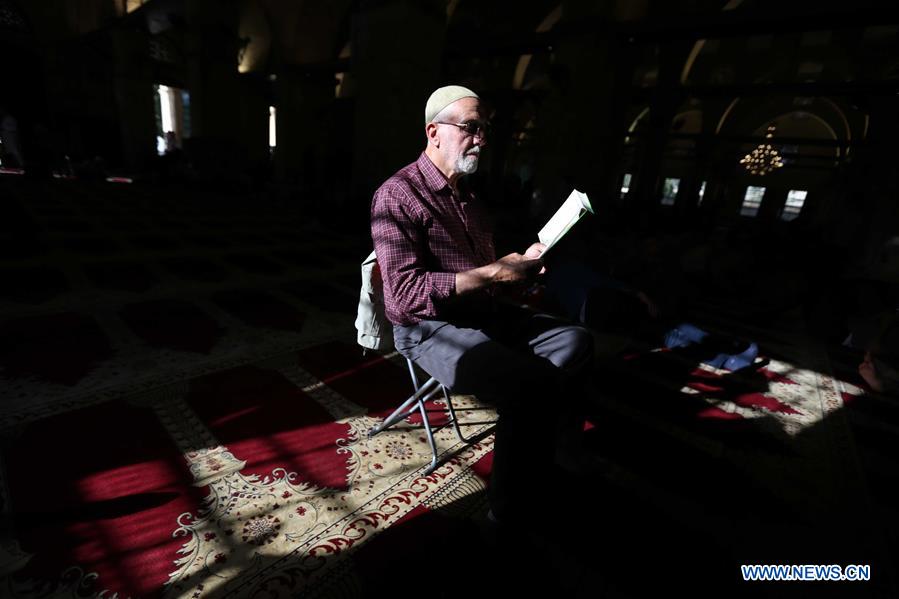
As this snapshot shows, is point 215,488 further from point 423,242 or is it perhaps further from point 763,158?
point 763,158

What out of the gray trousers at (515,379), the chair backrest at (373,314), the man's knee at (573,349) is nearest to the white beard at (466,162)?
the chair backrest at (373,314)

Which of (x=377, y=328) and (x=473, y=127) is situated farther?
(x=377, y=328)

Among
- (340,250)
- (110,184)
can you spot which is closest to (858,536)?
(340,250)

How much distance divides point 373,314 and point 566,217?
40.2 inches

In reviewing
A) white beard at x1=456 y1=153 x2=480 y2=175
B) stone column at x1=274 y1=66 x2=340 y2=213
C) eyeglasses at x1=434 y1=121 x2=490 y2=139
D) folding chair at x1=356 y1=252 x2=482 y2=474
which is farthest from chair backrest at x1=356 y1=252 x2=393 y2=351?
stone column at x1=274 y1=66 x2=340 y2=213

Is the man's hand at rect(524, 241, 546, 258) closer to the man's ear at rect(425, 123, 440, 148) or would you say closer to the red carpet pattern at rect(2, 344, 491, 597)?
the man's ear at rect(425, 123, 440, 148)

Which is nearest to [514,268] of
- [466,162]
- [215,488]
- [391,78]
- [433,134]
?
[466,162]

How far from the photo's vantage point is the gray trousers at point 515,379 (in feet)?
4.96

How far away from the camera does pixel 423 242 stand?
176 centimetres

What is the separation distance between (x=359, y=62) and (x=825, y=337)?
25.9 ft

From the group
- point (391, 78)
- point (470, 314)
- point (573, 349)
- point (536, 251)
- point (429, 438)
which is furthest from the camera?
point (391, 78)

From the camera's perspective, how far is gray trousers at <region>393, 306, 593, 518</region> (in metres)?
1.51

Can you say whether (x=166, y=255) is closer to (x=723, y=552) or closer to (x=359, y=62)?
(x=359, y=62)

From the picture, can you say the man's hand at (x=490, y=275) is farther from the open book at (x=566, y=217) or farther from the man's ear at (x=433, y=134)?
the man's ear at (x=433, y=134)
